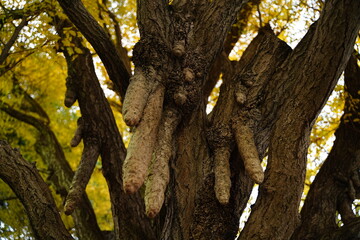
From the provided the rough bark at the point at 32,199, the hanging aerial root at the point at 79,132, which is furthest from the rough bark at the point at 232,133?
the hanging aerial root at the point at 79,132

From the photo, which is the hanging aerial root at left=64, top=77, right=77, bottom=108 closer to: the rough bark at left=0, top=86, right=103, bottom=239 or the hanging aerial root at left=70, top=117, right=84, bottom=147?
the hanging aerial root at left=70, top=117, right=84, bottom=147

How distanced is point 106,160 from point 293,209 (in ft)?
6.28

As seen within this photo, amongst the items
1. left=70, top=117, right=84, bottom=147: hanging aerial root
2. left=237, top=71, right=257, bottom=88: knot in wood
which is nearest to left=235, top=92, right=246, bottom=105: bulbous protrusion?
left=237, top=71, right=257, bottom=88: knot in wood

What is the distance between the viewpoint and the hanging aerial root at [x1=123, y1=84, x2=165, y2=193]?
77.0 inches

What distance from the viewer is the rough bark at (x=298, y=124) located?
256 cm

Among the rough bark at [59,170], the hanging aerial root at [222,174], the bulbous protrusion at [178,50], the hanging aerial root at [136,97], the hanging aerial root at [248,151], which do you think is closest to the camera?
the hanging aerial root at [136,97]

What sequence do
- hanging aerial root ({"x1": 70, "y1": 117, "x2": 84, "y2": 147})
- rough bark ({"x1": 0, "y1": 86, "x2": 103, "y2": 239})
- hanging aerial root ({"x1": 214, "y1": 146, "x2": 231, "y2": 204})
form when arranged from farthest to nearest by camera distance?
rough bark ({"x1": 0, "y1": 86, "x2": 103, "y2": 239}) < hanging aerial root ({"x1": 70, "y1": 117, "x2": 84, "y2": 147}) < hanging aerial root ({"x1": 214, "y1": 146, "x2": 231, "y2": 204})

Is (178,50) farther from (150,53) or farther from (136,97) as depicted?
(136,97)

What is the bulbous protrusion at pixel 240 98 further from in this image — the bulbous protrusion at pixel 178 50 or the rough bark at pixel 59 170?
the rough bark at pixel 59 170

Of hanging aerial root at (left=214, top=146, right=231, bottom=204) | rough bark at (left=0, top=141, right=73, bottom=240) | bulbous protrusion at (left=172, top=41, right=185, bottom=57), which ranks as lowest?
rough bark at (left=0, top=141, right=73, bottom=240)

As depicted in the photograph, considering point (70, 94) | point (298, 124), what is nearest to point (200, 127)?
point (298, 124)

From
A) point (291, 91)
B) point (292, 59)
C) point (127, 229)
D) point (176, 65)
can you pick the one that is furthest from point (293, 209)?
point (127, 229)

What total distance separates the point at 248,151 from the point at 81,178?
1.52 meters

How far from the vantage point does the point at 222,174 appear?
2684 mm
